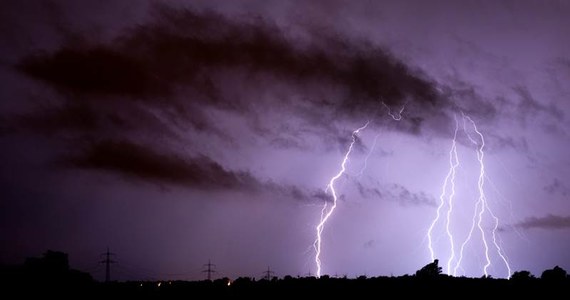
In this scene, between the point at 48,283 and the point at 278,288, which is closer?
the point at 278,288

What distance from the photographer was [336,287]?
18.7 m

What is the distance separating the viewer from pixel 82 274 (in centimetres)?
3412

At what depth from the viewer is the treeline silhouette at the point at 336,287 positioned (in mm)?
15961

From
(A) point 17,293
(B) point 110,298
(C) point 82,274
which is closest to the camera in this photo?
(B) point 110,298

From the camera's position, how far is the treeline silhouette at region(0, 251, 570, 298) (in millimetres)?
15961

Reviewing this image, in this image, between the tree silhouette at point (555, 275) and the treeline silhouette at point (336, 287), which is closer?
the treeline silhouette at point (336, 287)

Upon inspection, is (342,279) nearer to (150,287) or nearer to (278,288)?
(278,288)

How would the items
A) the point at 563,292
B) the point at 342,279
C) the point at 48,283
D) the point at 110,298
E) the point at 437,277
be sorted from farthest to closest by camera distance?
1. the point at 48,283
2. the point at 110,298
3. the point at 342,279
4. the point at 437,277
5. the point at 563,292

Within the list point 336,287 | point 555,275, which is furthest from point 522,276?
point 336,287

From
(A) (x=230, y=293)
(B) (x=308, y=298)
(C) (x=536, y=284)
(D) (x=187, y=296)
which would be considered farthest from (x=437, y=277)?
(D) (x=187, y=296)

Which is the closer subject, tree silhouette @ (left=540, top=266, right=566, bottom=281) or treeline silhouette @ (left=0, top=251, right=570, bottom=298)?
treeline silhouette @ (left=0, top=251, right=570, bottom=298)

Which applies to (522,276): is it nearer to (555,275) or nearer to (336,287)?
(555,275)

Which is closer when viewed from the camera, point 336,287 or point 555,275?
point 555,275

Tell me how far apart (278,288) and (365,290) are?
344cm
